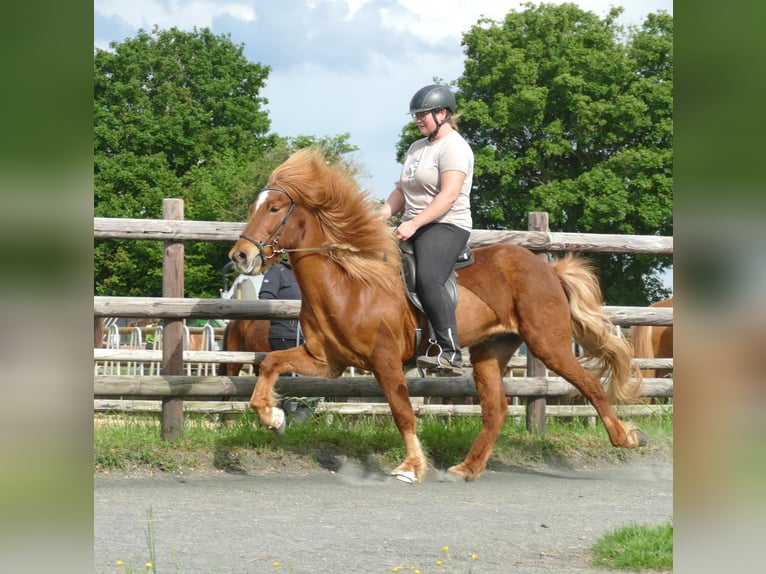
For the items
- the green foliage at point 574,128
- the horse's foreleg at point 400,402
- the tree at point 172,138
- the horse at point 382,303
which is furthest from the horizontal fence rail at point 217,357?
the tree at point 172,138

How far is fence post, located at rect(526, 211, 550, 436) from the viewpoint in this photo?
939 cm

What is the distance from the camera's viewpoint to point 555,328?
7965 mm

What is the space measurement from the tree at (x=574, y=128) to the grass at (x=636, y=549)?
111 feet

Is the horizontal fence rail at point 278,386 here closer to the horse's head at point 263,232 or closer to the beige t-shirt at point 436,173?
the horse's head at point 263,232

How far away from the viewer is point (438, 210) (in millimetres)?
7262

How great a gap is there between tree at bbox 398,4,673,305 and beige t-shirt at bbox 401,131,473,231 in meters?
31.0

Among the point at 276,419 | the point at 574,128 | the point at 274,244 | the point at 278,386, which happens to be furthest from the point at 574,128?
the point at 276,419

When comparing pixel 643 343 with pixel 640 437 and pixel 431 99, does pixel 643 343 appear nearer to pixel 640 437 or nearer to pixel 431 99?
pixel 640 437

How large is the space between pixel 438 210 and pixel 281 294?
353cm
